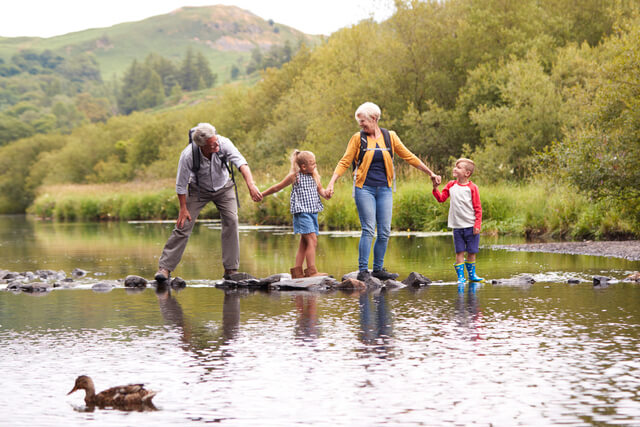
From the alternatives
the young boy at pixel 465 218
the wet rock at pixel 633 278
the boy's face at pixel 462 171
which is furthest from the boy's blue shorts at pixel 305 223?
the wet rock at pixel 633 278

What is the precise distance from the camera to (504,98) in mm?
35875

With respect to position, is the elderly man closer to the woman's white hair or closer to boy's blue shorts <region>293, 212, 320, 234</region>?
boy's blue shorts <region>293, 212, 320, 234</region>

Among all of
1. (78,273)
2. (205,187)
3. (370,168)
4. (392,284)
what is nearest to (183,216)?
(205,187)

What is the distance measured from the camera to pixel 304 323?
8.38m

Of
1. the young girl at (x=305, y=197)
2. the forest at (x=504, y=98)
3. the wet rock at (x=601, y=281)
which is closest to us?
the wet rock at (x=601, y=281)

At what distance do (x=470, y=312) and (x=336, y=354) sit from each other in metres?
2.61

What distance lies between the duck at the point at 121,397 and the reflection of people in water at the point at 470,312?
317 cm

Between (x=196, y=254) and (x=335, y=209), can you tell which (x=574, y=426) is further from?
(x=335, y=209)

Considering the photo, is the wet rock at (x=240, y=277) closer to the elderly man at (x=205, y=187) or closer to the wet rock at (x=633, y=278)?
the elderly man at (x=205, y=187)

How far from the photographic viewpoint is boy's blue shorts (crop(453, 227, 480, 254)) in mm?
11730

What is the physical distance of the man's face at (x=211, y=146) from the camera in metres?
11.7

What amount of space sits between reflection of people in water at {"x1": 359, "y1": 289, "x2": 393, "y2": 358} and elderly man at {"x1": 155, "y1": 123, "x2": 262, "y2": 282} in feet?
8.02

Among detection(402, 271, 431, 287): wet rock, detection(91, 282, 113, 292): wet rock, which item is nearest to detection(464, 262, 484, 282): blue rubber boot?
detection(402, 271, 431, 287): wet rock

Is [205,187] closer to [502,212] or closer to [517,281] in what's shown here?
[517,281]
